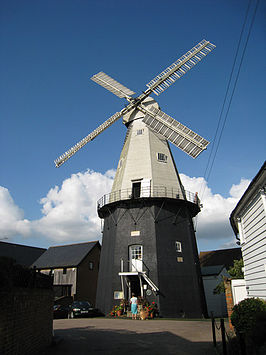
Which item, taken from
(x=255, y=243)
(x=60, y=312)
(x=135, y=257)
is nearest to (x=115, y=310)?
(x=135, y=257)

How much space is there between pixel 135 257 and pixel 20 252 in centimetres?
2493

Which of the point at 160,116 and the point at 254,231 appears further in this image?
the point at 160,116

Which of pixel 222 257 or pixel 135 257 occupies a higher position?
pixel 222 257

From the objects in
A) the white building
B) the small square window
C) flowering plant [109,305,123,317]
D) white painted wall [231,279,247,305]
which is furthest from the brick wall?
the small square window

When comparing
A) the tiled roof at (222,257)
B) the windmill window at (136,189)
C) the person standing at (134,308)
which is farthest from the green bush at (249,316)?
the tiled roof at (222,257)

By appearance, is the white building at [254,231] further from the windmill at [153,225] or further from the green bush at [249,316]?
the windmill at [153,225]

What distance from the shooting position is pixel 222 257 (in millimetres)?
35156

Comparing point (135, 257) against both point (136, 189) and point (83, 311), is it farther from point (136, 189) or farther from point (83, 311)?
point (83, 311)

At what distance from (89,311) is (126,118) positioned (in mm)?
16396

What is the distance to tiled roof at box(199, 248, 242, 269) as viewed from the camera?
33.8 meters

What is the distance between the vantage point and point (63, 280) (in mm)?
30078

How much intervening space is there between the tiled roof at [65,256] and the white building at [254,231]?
23.0m

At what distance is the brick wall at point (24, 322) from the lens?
514 centimetres

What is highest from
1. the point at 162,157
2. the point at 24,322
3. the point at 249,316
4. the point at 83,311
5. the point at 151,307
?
the point at 162,157
